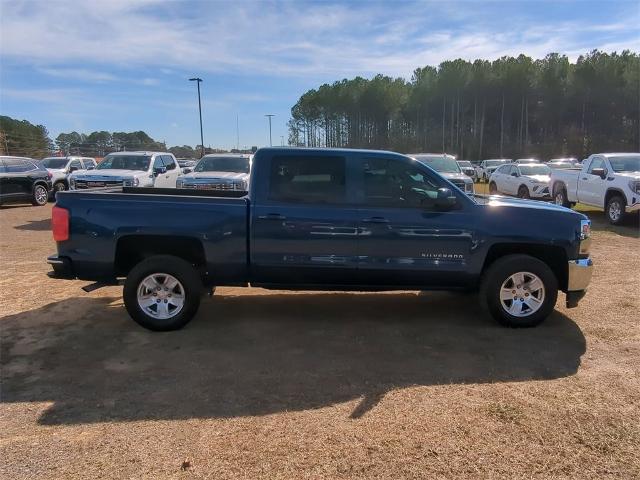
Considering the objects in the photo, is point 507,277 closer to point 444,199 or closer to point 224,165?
point 444,199

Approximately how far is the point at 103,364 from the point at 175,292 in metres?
1.04

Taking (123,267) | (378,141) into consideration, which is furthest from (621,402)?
(378,141)

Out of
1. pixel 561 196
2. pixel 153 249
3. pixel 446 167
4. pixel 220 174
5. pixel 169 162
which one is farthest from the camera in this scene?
pixel 169 162

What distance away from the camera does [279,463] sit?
9.76 ft

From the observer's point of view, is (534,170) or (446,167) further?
(534,170)

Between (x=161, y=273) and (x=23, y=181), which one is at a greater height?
(x=23, y=181)

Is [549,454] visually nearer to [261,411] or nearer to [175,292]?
[261,411]

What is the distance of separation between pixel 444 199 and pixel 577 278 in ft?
5.42

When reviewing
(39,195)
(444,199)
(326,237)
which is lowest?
(326,237)

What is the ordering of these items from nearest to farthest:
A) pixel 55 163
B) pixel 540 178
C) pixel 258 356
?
1. pixel 258 356
2. pixel 540 178
3. pixel 55 163

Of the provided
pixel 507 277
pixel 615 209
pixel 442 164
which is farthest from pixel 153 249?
pixel 615 209

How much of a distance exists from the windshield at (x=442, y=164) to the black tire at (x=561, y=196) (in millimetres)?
3559

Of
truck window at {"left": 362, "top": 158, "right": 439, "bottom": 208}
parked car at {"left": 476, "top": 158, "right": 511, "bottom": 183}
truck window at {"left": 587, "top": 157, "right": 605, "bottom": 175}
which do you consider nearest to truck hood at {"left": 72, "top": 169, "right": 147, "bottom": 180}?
truck window at {"left": 362, "top": 158, "right": 439, "bottom": 208}

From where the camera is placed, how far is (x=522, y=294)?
5.22m
